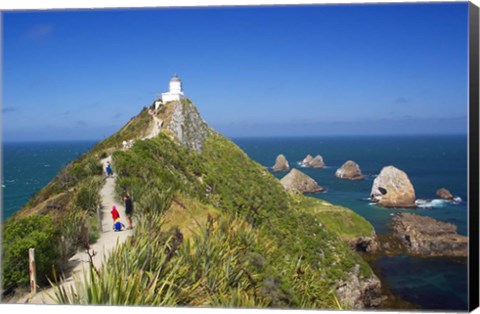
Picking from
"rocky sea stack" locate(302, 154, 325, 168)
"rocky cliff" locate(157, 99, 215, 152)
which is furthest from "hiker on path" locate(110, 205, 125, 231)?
"rocky sea stack" locate(302, 154, 325, 168)

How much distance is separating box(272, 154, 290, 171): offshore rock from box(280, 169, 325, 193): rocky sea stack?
443 mm

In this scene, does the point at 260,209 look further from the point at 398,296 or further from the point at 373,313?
the point at 373,313

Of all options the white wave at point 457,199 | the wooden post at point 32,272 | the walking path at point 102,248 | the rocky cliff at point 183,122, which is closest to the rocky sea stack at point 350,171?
the rocky cliff at point 183,122

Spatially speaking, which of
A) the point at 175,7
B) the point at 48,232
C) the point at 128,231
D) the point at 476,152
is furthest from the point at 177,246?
the point at 476,152

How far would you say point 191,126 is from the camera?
17.9 metres

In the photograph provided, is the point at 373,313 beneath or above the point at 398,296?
above

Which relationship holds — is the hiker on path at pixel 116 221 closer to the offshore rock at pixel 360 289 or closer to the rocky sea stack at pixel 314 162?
the offshore rock at pixel 360 289

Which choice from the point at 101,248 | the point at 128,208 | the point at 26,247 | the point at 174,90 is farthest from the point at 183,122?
the point at 26,247

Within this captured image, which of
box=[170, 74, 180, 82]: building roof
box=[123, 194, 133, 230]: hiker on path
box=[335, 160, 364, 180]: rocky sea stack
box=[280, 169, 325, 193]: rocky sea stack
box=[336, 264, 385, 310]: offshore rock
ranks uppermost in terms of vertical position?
box=[170, 74, 180, 82]: building roof

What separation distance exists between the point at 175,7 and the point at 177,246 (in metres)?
3.65

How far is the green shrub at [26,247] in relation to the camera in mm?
6539

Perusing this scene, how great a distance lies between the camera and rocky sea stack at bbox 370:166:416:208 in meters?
19.3

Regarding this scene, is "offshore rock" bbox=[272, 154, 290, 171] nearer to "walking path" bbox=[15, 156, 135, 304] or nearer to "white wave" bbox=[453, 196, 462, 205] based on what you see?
"white wave" bbox=[453, 196, 462, 205]

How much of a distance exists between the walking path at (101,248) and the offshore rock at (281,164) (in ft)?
61.6
